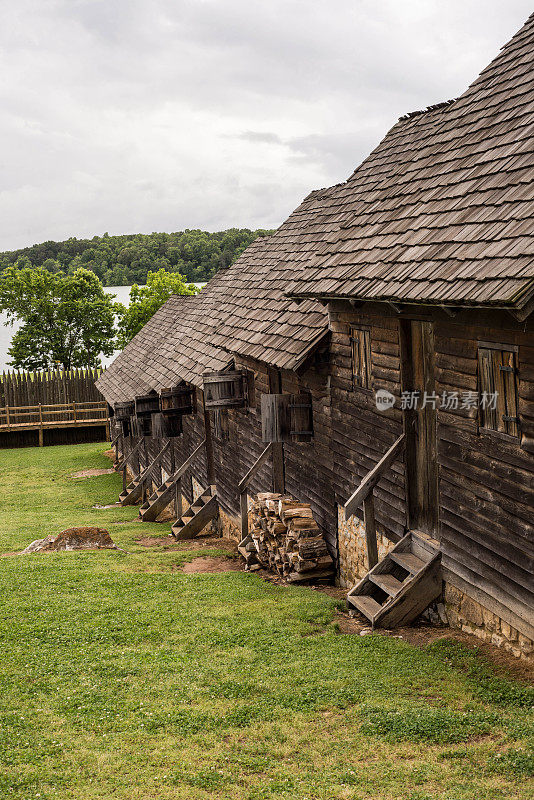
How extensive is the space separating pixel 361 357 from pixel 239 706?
4614mm

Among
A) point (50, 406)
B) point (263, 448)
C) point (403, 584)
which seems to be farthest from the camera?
point (50, 406)

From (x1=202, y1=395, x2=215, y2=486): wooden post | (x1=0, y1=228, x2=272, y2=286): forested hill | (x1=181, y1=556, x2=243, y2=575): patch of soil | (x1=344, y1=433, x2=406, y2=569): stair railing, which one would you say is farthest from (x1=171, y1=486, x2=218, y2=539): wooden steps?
(x1=0, y1=228, x2=272, y2=286): forested hill

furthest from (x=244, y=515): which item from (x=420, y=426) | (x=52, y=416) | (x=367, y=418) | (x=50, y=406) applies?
(x=52, y=416)

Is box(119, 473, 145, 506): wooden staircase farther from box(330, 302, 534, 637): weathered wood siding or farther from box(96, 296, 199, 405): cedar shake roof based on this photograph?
box(330, 302, 534, 637): weathered wood siding

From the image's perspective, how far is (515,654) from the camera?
260 inches

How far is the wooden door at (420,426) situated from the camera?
812 centimetres

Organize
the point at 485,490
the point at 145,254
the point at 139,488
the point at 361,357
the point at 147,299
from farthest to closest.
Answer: the point at 145,254 < the point at 147,299 < the point at 139,488 < the point at 361,357 < the point at 485,490

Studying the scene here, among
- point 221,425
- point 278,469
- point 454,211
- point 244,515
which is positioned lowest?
point 244,515

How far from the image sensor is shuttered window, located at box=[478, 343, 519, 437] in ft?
20.7

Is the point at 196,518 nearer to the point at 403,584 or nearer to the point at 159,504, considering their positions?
the point at 159,504

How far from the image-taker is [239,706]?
6.59m

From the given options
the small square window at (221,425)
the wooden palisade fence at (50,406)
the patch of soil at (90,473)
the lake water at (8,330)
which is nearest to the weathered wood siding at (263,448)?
the small square window at (221,425)

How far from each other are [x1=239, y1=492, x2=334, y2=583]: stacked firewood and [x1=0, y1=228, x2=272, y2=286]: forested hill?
161 ft

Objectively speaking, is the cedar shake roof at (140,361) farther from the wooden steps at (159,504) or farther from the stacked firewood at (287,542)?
the stacked firewood at (287,542)
